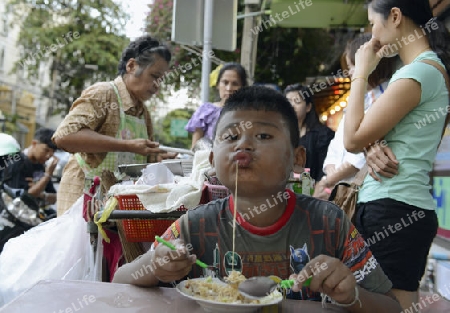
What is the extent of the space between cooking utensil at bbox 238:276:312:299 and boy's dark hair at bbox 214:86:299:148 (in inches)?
25.5

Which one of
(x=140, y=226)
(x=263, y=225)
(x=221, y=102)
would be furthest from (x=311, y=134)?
(x=263, y=225)

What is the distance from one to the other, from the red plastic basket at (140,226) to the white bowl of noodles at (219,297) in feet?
3.12

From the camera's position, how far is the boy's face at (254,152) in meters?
1.55

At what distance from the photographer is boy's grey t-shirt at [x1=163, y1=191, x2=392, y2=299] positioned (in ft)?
5.03

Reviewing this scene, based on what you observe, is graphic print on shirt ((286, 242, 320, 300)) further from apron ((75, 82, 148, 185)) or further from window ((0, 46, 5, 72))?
window ((0, 46, 5, 72))

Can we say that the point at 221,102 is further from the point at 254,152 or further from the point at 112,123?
the point at 254,152

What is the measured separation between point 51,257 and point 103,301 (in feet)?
5.82

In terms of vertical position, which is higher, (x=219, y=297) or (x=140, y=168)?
(x=140, y=168)

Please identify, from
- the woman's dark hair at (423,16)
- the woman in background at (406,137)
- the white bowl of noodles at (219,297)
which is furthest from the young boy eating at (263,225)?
the woman's dark hair at (423,16)

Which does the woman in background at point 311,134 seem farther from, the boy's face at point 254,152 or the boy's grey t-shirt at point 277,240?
the boy's grey t-shirt at point 277,240

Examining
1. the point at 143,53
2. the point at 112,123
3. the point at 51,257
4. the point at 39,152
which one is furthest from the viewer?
the point at 39,152

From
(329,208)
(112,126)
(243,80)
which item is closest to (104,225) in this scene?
(112,126)

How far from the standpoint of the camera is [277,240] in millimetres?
1555

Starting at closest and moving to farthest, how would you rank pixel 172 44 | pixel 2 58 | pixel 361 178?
1. pixel 361 178
2. pixel 172 44
3. pixel 2 58
